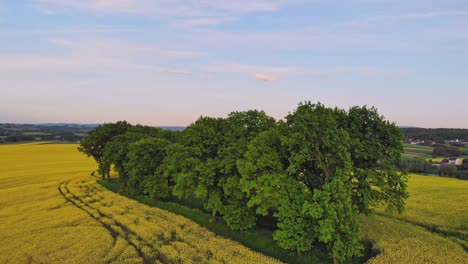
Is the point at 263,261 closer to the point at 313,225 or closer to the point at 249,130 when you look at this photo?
the point at 313,225

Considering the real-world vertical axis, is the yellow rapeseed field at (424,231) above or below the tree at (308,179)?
below

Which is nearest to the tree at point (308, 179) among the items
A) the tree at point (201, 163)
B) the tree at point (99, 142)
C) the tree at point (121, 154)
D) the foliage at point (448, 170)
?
the tree at point (201, 163)

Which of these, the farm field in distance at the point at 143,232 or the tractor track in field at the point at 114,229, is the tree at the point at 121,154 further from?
the tractor track in field at the point at 114,229

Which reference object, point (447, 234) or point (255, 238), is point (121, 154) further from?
point (447, 234)

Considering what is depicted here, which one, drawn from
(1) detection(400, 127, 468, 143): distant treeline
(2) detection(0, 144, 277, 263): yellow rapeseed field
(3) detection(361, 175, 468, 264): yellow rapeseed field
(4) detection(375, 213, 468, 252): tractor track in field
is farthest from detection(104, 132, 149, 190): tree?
(1) detection(400, 127, 468, 143): distant treeline

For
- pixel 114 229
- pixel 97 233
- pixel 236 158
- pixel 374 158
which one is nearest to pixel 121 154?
pixel 114 229

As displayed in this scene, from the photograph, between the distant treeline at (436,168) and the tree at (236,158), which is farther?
the distant treeline at (436,168)
